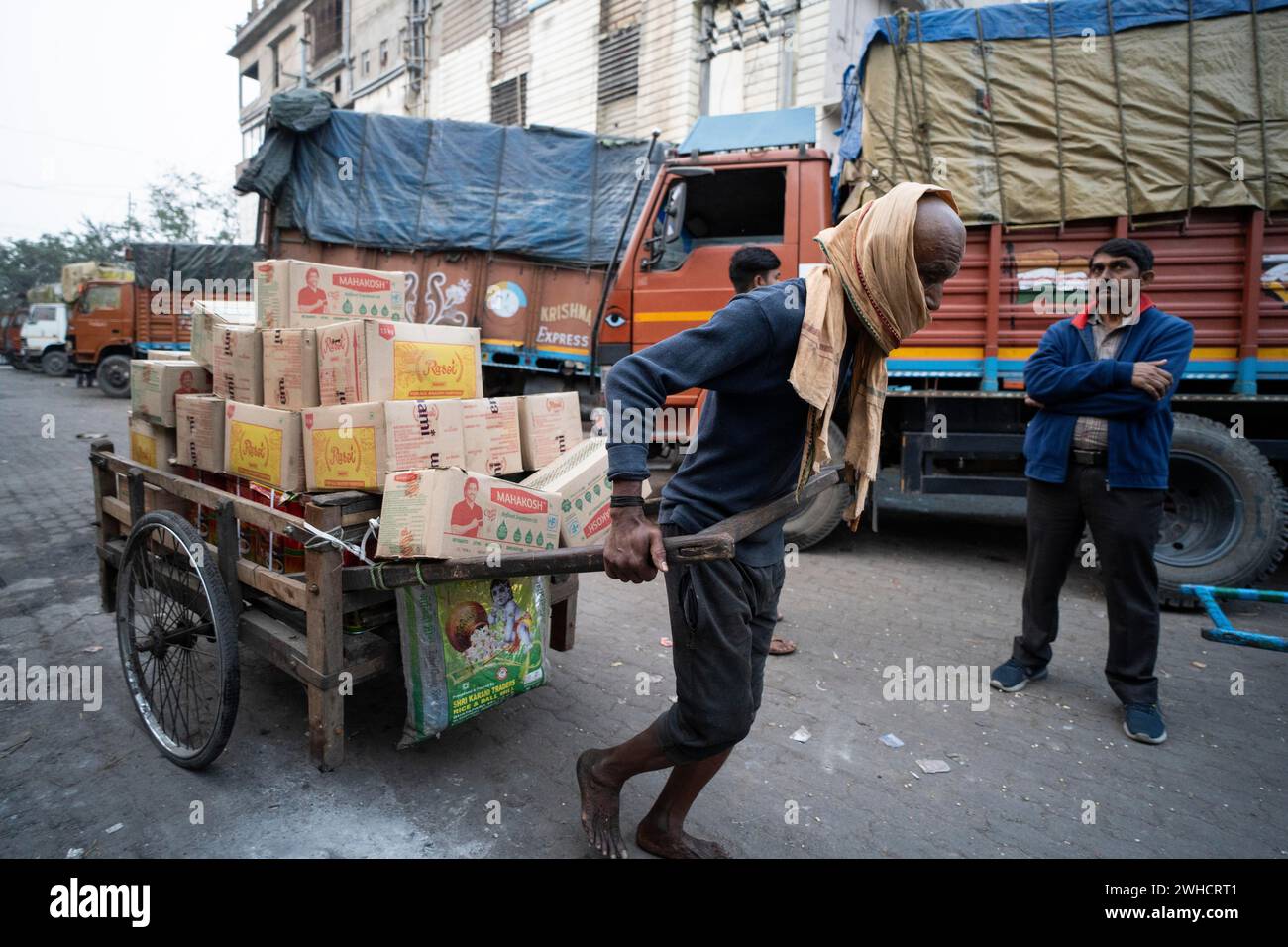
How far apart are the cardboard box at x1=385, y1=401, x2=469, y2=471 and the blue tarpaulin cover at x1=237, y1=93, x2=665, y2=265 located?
5656 mm

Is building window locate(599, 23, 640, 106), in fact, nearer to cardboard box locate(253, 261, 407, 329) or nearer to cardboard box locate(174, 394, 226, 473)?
cardboard box locate(253, 261, 407, 329)

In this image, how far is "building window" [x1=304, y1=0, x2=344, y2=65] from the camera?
2355cm

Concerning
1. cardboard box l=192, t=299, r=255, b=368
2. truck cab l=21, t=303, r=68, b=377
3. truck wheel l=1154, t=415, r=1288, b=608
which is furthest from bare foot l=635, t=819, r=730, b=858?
truck cab l=21, t=303, r=68, b=377

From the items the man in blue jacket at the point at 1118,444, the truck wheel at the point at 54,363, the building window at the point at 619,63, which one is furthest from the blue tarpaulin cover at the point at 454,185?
the truck wheel at the point at 54,363

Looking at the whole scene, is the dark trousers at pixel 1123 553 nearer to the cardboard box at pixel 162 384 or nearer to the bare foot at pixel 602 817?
the bare foot at pixel 602 817

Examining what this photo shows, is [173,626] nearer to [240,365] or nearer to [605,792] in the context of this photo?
[240,365]

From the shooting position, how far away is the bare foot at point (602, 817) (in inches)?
86.7

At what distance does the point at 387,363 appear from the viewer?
105 inches

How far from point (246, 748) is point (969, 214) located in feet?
16.2

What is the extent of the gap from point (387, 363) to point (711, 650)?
5.23ft

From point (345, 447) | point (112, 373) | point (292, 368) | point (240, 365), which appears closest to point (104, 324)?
point (112, 373)

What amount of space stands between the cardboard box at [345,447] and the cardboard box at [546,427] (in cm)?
67
